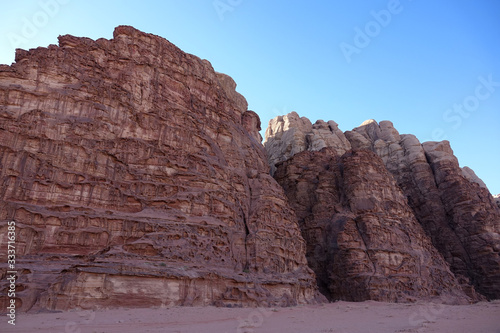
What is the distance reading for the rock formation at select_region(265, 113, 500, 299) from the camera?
49.4 metres

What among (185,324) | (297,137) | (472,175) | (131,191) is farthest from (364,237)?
(472,175)

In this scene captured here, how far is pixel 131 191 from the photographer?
29.5m

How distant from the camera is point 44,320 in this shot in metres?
16.5

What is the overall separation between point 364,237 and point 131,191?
2889cm

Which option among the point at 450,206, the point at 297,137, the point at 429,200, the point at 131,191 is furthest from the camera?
the point at 297,137

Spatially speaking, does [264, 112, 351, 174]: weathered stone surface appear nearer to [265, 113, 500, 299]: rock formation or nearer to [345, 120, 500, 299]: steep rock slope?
[265, 113, 500, 299]: rock formation

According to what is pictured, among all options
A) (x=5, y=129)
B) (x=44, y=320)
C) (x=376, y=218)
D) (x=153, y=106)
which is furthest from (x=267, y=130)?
(x=44, y=320)

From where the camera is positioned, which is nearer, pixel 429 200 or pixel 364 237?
pixel 364 237

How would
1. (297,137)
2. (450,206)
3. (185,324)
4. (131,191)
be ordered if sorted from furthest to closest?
(297,137) → (450,206) → (131,191) → (185,324)

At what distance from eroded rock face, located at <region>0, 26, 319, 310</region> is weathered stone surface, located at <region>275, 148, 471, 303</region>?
28.1ft

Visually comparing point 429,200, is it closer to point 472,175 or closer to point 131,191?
A: point 472,175

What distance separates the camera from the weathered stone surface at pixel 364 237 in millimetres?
41594

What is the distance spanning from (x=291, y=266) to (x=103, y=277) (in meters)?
18.9

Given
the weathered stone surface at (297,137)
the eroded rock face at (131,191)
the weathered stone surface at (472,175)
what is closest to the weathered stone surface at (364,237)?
the eroded rock face at (131,191)
